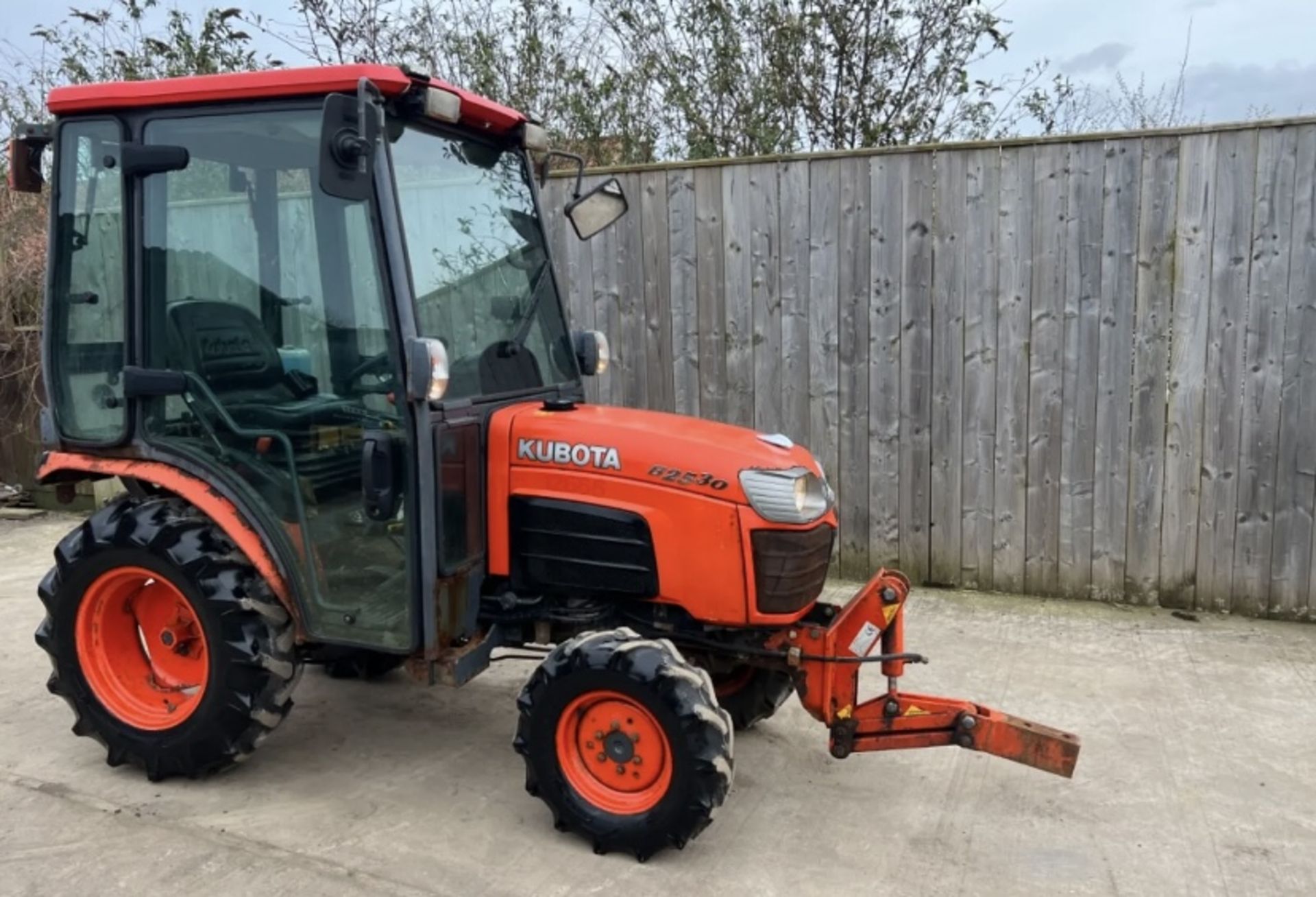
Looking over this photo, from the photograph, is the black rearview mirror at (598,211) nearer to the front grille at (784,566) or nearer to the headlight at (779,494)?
the headlight at (779,494)

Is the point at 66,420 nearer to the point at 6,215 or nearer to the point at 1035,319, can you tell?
the point at 1035,319

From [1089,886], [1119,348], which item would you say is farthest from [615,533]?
[1119,348]

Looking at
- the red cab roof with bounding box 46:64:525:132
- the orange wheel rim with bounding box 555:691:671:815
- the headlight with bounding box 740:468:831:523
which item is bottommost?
the orange wheel rim with bounding box 555:691:671:815

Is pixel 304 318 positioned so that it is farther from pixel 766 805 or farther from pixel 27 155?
pixel 766 805

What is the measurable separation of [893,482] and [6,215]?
23.5ft

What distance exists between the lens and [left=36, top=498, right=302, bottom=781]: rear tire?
10.6 feet

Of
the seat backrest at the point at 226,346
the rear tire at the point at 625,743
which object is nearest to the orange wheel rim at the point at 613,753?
the rear tire at the point at 625,743

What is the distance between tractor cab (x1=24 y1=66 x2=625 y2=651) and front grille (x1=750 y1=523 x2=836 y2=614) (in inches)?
36.0

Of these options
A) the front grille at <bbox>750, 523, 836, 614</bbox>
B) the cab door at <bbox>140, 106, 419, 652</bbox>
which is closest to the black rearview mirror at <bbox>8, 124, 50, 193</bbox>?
the cab door at <bbox>140, 106, 419, 652</bbox>

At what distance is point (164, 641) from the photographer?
3572 millimetres

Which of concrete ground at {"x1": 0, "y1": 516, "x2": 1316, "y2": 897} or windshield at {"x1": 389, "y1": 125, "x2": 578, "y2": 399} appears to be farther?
windshield at {"x1": 389, "y1": 125, "x2": 578, "y2": 399}

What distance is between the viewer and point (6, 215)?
316 inches

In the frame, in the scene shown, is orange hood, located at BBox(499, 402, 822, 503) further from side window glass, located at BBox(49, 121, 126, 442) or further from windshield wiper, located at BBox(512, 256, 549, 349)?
side window glass, located at BBox(49, 121, 126, 442)

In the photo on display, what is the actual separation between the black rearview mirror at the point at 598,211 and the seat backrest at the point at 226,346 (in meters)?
1.18
